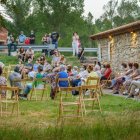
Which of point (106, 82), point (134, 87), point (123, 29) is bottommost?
point (106, 82)

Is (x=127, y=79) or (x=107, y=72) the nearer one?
(x=127, y=79)

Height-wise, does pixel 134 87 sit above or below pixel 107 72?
below

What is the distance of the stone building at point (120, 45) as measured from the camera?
69.1ft

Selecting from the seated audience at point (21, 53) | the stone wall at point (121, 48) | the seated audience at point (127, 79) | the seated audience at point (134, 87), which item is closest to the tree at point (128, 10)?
the seated audience at point (21, 53)

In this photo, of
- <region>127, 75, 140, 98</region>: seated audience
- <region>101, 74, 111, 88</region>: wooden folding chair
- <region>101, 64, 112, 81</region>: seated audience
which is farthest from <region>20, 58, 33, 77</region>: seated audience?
<region>127, 75, 140, 98</region>: seated audience

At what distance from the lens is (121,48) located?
23234 mm

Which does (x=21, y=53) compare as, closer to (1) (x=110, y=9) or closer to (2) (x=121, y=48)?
(2) (x=121, y=48)

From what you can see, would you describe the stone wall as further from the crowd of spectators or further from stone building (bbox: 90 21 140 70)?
the crowd of spectators

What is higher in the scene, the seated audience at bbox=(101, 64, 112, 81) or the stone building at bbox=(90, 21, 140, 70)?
→ the stone building at bbox=(90, 21, 140, 70)

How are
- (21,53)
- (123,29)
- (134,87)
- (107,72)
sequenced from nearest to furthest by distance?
1. (134,87)
2. (107,72)
3. (123,29)
4. (21,53)

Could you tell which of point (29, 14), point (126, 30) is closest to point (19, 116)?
point (126, 30)

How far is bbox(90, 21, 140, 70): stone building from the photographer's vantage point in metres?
21.0

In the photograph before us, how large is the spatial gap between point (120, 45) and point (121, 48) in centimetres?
21

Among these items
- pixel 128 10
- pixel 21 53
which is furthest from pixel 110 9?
pixel 21 53
